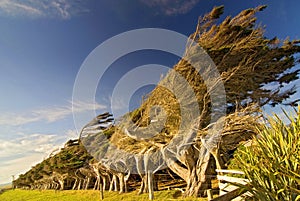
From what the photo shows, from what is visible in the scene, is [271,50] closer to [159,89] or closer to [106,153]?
[159,89]

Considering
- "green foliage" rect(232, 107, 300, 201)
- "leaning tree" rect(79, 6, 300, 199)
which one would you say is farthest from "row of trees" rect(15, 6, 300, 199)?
"green foliage" rect(232, 107, 300, 201)

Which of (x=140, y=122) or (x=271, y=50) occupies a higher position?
(x=271, y=50)

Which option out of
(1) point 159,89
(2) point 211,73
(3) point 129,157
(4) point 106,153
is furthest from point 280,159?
(4) point 106,153

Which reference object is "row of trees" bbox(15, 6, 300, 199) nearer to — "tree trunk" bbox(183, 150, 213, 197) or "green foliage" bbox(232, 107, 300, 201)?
"tree trunk" bbox(183, 150, 213, 197)

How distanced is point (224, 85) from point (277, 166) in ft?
26.7

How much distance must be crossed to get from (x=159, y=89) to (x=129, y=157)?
9335 millimetres

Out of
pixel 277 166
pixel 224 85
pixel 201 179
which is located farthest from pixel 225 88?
pixel 277 166

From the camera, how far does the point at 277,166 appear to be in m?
3.59

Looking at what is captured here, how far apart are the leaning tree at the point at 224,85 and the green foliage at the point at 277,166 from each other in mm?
5278

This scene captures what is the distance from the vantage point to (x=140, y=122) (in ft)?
48.5

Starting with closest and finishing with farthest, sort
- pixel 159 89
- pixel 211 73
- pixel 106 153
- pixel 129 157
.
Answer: pixel 211 73 → pixel 159 89 → pixel 129 157 → pixel 106 153

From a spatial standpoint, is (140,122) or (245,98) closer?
(245,98)

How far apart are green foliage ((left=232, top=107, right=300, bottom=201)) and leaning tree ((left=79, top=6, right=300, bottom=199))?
5.28 metres

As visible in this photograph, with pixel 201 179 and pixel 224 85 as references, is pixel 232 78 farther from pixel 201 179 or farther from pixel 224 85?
pixel 201 179
